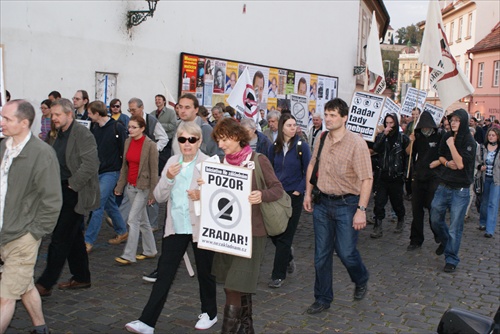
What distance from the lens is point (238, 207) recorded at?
4816 mm

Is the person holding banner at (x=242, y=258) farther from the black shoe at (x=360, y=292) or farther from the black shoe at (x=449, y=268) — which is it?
the black shoe at (x=449, y=268)

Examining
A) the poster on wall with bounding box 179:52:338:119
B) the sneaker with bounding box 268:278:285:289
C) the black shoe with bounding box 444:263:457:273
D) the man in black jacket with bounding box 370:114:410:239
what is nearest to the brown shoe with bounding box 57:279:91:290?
the sneaker with bounding box 268:278:285:289

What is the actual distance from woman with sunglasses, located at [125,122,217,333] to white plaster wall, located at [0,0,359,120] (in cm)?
759

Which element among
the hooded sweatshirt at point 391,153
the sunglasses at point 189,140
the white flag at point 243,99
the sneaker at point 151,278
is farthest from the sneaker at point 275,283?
the white flag at point 243,99

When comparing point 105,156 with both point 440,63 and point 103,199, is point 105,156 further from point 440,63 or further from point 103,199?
point 440,63

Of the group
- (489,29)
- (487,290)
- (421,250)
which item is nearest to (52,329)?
(487,290)

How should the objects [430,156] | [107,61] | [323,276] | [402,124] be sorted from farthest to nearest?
1. [402,124]
2. [107,61]
3. [430,156]
4. [323,276]

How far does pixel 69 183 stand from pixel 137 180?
5.19 feet

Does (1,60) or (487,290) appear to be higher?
(1,60)

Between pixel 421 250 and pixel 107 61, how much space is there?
821 cm


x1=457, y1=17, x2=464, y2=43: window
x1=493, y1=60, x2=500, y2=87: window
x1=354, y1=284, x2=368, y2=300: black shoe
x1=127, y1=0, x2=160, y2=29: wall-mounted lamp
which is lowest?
x1=354, y1=284, x2=368, y2=300: black shoe

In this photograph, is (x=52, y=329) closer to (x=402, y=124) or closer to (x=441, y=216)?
(x=441, y=216)

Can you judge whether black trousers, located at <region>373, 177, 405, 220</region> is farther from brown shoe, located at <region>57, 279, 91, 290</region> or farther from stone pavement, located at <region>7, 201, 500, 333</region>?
brown shoe, located at <region>57, 279, 91, 290</region>

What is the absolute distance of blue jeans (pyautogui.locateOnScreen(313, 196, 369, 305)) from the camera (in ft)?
19.7
